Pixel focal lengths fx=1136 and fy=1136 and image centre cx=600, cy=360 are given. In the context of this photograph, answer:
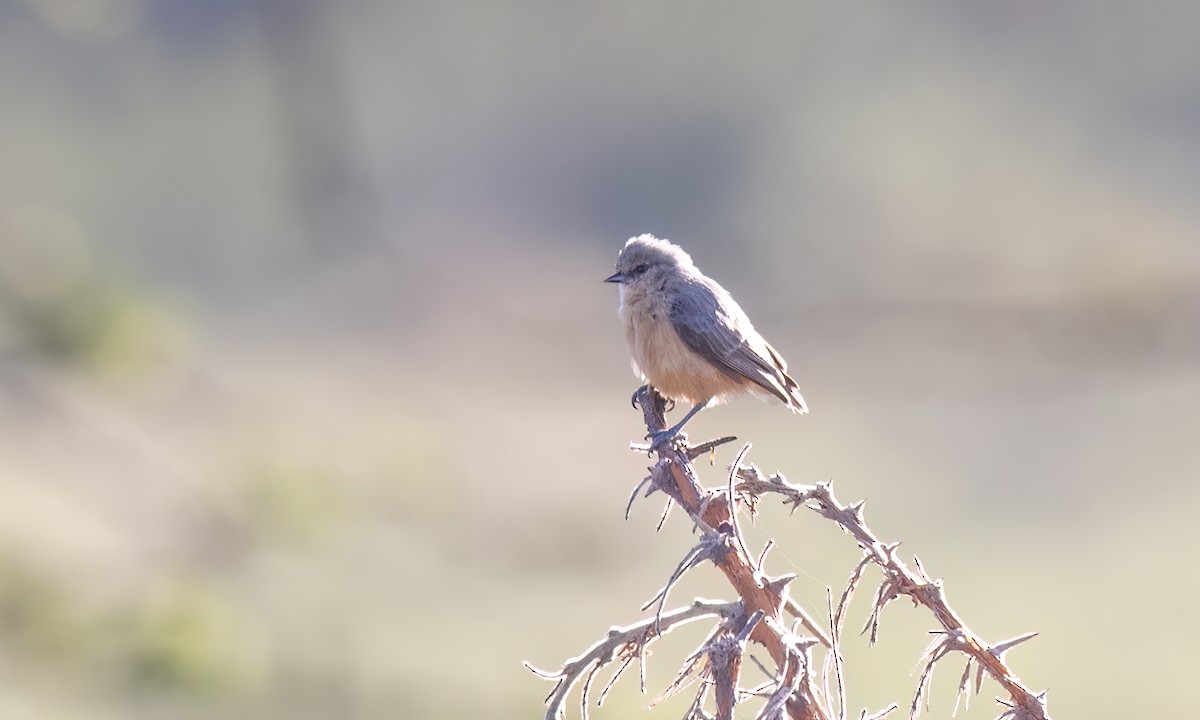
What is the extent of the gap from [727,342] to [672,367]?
235 mm

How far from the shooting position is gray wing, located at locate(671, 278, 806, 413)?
4.15 meters

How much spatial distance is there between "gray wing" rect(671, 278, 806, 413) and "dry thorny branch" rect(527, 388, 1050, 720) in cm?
214

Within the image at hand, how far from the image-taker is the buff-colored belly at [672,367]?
4.13 m

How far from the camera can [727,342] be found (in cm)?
419

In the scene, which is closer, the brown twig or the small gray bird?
the brown twig

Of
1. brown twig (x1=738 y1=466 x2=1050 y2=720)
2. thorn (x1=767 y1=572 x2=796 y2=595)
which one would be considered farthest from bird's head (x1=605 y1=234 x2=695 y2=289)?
thorn (x1=767 y1=572 x2=796 y2=595)

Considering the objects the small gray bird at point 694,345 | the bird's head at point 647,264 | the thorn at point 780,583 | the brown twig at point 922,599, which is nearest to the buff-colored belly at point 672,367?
the small gray bird at point 694,345

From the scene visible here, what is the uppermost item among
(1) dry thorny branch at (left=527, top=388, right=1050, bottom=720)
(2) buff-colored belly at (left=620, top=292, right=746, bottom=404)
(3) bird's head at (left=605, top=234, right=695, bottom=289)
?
(3) bird's head at (left=605, top=234, right=695, bottom=289)

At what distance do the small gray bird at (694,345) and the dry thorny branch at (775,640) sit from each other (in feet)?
6.98

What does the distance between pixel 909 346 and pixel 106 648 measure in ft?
38.4

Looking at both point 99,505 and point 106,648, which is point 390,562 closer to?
point 99,505

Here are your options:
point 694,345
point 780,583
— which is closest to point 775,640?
point 780,583

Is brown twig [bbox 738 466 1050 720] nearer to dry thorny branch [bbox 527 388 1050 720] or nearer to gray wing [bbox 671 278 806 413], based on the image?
dry thorny branch [bbox 527 388 1050 720]

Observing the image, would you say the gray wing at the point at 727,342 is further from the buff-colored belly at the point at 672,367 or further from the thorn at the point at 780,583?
the thorn at the point at 780,583
